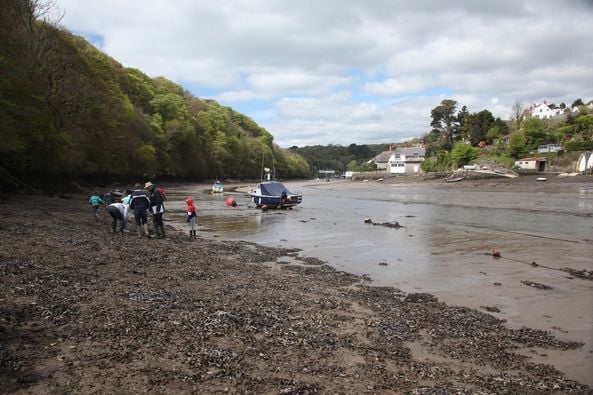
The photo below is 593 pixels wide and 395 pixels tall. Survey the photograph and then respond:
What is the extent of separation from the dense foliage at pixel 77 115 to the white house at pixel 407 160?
61.7 meters

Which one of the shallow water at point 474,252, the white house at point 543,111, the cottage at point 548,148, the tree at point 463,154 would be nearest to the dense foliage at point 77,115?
the shallow water at point 474,252

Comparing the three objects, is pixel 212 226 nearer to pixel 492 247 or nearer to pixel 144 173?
pixel 492 247

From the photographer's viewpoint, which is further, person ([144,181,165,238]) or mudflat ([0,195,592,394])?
person ([144,181,165,238])

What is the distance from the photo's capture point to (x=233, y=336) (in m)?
7.53

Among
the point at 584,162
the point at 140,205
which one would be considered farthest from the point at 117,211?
the point at 584,162

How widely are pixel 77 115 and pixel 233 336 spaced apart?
163 ft

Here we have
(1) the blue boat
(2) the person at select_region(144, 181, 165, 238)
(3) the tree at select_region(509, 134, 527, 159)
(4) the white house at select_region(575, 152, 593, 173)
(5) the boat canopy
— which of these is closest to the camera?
(2) the person at select_region(144, 181, 165, 238)

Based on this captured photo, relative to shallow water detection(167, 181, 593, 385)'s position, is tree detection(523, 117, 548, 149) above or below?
above

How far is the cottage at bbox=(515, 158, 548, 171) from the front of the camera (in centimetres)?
8519

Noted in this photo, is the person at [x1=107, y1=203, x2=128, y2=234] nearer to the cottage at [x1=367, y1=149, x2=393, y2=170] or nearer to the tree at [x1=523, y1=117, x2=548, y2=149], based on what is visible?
the tree at [x1=523, y1=117, x2=548, y2=149]

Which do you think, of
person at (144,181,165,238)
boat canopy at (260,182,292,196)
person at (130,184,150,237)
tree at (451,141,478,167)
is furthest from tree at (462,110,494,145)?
person at (130,184,150,237)

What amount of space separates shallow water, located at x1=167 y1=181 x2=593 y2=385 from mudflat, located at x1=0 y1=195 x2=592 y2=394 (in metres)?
1.17

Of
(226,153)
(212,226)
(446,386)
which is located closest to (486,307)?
(446,386)

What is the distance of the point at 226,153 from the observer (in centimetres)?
12988
